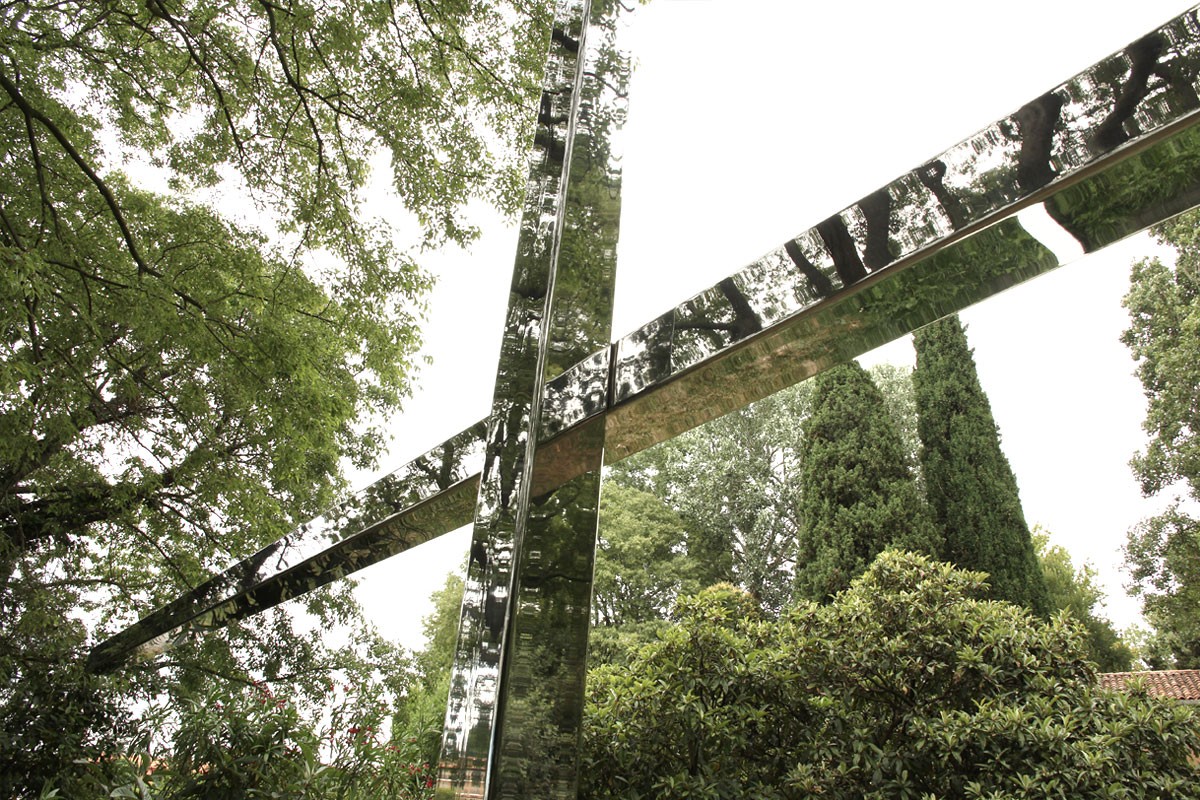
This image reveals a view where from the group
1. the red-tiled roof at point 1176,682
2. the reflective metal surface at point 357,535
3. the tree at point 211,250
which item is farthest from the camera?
the red-tiled roof at point 1176,682

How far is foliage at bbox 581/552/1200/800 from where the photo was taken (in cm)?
179

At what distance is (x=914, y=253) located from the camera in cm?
101

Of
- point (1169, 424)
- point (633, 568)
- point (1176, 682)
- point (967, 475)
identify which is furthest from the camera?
point (633, 568)

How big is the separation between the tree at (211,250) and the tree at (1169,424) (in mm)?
8659

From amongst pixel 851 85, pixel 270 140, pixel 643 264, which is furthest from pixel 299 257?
pixel 851 85

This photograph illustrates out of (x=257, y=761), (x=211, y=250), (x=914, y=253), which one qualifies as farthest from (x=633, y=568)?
(x=914, y=253)

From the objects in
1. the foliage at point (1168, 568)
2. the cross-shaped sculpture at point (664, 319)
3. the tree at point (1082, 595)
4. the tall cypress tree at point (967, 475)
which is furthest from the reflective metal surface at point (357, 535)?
the tree at point (1082, 595)

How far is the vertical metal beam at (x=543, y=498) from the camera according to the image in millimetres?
1021

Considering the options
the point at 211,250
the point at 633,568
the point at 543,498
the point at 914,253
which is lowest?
the point at 543,498

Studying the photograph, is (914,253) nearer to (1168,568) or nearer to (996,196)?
(996,196)

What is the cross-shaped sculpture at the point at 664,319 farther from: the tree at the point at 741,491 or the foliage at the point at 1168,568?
the tree at the point at 741,491

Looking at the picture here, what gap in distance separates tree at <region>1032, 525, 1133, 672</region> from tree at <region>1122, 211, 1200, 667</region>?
279cm

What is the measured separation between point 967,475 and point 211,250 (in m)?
9.09

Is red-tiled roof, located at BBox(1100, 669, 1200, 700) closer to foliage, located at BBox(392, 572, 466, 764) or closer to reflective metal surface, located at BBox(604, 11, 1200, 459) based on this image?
foliage, located at BBox(392, 572, 466, 764)
